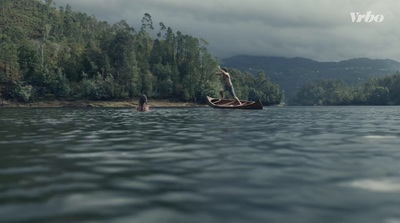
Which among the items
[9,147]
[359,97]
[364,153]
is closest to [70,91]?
[9,147]

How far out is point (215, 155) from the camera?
10.1 m

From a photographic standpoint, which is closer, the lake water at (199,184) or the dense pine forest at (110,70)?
the lake water at (199,184)

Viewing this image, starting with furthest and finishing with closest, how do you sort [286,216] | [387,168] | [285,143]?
[285,143] → [387,168] → [286,216]

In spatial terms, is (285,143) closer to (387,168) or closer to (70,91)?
(387,168)

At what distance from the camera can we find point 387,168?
8344 mm

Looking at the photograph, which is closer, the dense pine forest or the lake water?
the lake water

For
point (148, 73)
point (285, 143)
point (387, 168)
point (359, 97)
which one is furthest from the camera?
point (359, 97)

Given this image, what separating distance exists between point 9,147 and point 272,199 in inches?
398

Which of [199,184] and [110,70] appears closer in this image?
[199,184]

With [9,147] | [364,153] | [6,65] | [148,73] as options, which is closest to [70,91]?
[6,65]

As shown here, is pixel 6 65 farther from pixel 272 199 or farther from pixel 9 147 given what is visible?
pixel 272 199

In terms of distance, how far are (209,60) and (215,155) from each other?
113m

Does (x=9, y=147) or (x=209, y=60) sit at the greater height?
(x=209, y=60)

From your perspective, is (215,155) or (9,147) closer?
(215,155)
